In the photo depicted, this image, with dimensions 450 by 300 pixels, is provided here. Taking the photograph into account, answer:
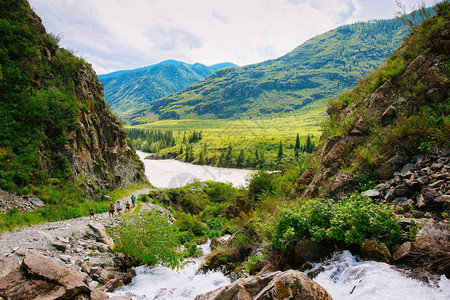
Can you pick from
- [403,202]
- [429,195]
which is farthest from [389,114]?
[429,195]

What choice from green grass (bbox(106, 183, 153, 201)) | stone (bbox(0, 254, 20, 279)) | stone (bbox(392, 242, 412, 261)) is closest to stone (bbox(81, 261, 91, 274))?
stone (bbox(0, 254, 20, 279))

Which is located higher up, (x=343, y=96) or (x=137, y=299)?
(x=343, y=96)

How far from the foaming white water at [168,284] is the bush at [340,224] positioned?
16.7 ft

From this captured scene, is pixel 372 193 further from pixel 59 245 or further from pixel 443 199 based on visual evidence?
pixel 59 245

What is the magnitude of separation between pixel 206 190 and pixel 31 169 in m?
45.0

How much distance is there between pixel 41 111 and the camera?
2209 cm

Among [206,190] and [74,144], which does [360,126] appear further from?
[206,190]

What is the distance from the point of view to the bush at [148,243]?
43.1ft

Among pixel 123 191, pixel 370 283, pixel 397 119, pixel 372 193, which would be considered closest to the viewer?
pixel 370 283

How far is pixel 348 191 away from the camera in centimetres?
1004

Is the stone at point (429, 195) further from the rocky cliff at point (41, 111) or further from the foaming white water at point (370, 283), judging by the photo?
the rocky cliff at point (41, 111)

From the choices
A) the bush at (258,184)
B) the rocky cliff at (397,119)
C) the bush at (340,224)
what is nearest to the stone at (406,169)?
the rocky cliff at (397,119)

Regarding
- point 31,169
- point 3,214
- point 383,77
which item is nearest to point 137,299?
point 3,214

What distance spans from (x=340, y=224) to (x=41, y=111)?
27.5m
